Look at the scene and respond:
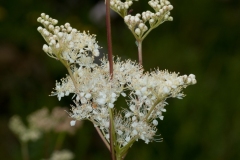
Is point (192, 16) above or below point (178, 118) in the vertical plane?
above

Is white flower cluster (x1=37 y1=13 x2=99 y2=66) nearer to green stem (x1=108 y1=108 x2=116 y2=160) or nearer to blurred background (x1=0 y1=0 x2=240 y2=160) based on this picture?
green stem (x1=108 y1=108 x2=116 y2=160)

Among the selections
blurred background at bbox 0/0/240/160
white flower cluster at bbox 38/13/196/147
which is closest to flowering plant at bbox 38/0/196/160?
white flower cluster at bbox 38/13/196/147

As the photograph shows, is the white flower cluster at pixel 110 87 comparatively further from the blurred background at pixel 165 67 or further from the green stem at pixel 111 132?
the blurred background at pixel 165 67

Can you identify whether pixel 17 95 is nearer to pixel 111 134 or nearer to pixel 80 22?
pixel 80 22

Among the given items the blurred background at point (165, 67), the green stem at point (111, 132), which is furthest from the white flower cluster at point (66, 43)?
the blurred background at point (165, 67)

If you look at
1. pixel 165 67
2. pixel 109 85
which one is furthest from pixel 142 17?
pixel 165 67

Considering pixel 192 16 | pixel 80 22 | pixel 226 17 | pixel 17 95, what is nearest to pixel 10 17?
pixel 80 22
